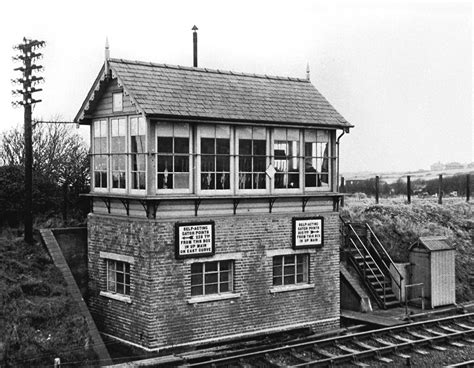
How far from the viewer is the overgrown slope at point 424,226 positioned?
25.0 metres

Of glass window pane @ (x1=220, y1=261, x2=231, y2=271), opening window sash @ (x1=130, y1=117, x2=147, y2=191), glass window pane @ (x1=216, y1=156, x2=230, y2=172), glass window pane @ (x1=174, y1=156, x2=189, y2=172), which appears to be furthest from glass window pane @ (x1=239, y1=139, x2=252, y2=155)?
glass window pane @ (x1=220, y1=261, x2=231, y2=271)

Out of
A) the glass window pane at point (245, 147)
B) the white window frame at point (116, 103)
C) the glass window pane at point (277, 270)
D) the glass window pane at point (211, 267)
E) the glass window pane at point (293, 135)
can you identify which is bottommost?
the glass window pane at point (277, 270)

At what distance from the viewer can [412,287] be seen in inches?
902

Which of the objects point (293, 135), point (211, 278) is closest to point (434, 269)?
Answer: point (293, 135)

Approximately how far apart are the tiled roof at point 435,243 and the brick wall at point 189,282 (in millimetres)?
4428

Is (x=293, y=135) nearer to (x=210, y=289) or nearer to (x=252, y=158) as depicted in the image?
(x=252, y=158)

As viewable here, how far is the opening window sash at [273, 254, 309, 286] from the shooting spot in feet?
61.7

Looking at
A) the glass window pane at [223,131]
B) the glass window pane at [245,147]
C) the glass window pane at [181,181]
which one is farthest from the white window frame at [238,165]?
the glass window pane at [181,181]

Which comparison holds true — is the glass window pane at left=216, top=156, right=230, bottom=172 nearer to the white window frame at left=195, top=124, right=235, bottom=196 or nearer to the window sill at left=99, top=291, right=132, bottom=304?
the white window frame at left=195, top=124, right=235, bottom=196

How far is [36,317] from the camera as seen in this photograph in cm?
1616

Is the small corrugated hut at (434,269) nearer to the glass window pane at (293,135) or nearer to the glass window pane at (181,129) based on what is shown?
the glass window pane at (293,135)

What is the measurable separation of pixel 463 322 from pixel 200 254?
9.04m

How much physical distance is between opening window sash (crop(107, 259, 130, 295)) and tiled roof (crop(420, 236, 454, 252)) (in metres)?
10.9

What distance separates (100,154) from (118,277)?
3552 millimetres
